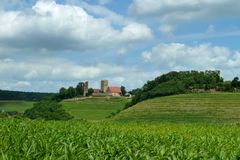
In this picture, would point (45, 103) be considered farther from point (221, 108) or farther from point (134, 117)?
point (221, 108)

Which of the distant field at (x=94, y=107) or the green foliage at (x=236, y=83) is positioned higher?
the green foliage at (x=236, y=83)

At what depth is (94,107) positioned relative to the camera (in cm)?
14238

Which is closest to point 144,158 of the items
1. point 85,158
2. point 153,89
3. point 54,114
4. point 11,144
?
point 85,158

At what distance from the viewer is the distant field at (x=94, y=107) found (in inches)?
4941

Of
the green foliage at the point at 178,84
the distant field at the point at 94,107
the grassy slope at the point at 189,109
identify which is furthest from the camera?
the green foliage at the point at 178,84

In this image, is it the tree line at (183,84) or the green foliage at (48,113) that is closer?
the green foliage at (48,113)

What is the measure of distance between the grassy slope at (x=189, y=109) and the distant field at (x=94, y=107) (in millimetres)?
16376

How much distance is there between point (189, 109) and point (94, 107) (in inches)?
1743

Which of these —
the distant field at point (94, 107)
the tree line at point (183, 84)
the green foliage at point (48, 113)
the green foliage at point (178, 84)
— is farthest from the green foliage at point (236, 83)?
the green foliage at point (48, 113)

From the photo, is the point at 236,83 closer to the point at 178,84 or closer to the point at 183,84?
the point at 183,84

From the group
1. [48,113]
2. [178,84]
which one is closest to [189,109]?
[48,113]

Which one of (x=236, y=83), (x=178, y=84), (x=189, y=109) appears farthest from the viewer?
(x=236, y=83)

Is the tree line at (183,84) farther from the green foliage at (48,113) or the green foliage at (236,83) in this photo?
the green foliage at (48,113)

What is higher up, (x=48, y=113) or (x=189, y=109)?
(x=189, y=109)
